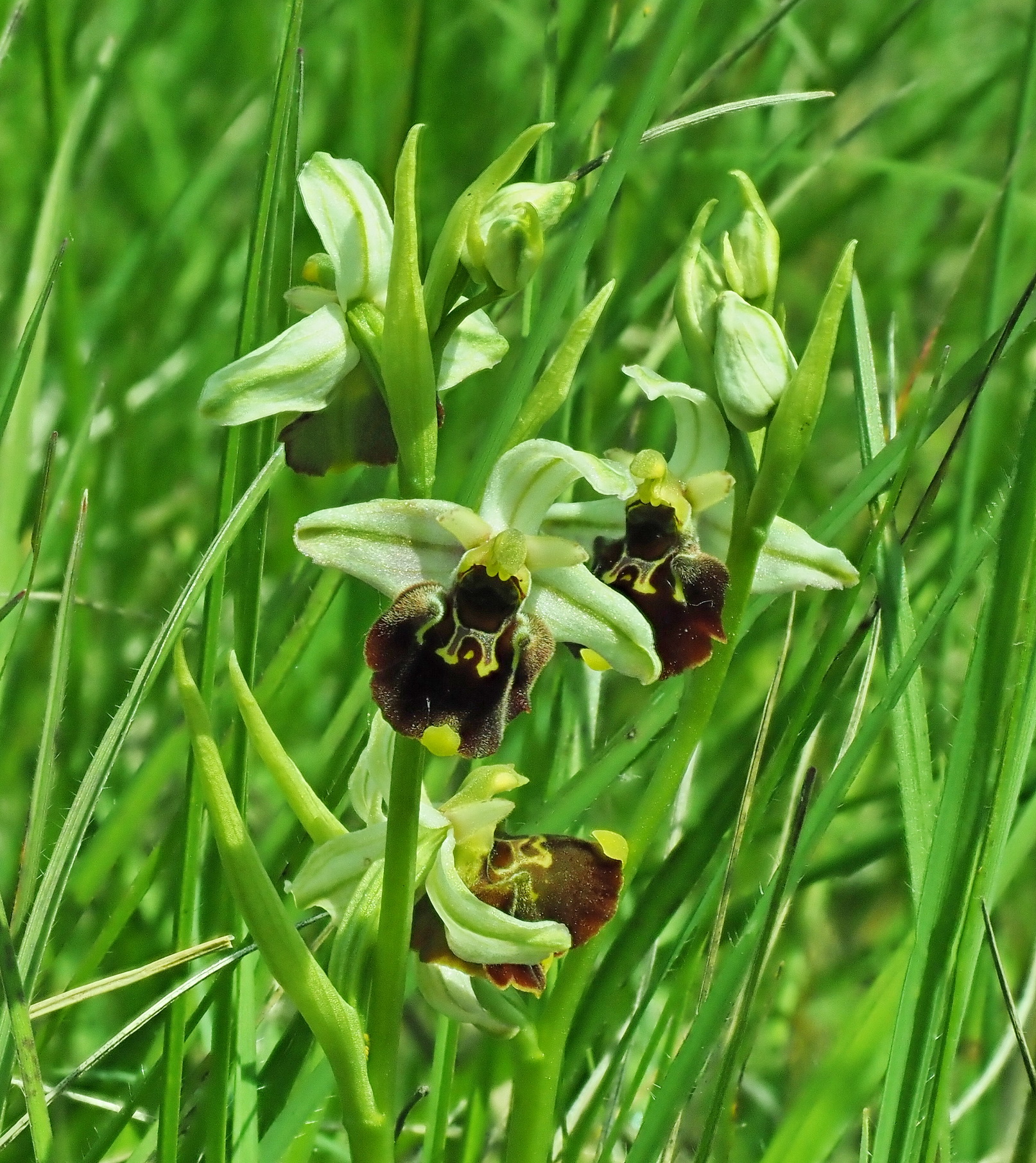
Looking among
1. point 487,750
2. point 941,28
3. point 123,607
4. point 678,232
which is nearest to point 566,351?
point 487,750

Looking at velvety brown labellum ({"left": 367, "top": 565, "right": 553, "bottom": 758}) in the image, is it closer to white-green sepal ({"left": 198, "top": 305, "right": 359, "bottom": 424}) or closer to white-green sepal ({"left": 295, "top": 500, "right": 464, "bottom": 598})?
white-green sepal ({"left": 295, "top": 500, "right": 464, "bottom": 598})

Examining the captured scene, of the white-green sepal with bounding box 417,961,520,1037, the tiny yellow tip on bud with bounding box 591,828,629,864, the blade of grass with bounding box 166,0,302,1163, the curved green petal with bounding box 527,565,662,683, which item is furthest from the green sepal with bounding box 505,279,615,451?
the white-green sepal with bounding box 417,961,520,1037

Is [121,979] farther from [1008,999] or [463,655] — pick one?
[1008,999]

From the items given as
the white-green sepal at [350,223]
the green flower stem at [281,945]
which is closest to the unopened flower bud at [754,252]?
the white-green sepal at [350,223]

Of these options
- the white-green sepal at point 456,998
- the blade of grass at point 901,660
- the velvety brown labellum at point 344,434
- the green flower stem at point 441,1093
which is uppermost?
the velvety brown labellum at point 344,434

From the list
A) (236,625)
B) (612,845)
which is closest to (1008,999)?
(612,845)

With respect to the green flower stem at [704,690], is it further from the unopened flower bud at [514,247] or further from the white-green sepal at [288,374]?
the white-green sepal at [288,374]

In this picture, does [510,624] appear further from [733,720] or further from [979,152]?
[979,152]
